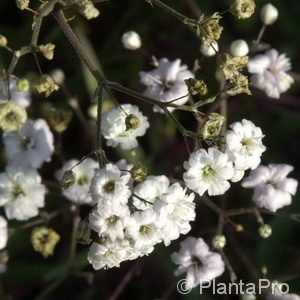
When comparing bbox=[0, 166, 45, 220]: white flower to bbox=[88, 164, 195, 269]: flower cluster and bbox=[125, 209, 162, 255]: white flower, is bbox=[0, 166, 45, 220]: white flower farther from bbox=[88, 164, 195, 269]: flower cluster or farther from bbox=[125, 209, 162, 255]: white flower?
bbox=[125, 209, 162, 255]: white flower

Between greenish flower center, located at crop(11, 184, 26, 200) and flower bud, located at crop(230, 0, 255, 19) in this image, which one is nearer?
flower bud, located at crop(230, 0, 255, 19)

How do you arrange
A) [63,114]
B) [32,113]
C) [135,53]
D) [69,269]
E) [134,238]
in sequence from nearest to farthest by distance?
[134,238] → [63,114] → [69,269] → [32,113] → [135,53]

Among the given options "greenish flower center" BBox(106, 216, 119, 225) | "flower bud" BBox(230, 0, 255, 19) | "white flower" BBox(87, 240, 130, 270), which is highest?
"flower bud" BBox(230, 0, 255, 19)

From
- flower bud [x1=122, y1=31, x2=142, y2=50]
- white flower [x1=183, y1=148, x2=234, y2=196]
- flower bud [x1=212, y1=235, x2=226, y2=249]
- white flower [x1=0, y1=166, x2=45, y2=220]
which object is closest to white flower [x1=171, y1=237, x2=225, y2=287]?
flower bud [x1=212, y1=235, x2=226, y2=249]

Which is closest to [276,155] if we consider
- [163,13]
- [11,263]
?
[163,13]

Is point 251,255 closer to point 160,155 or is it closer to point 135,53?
point 160,155

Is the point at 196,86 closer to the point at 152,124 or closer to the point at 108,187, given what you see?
the point at 108,187

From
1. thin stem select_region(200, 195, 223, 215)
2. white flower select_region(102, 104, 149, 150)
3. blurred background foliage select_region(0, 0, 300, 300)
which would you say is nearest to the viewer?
white flower select_region(102, 104, 149, 150)
